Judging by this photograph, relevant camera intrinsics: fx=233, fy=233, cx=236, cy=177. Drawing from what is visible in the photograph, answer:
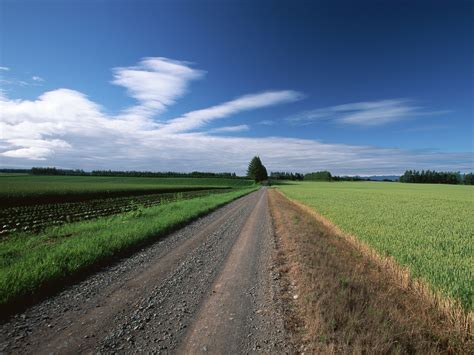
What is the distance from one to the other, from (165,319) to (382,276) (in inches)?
244

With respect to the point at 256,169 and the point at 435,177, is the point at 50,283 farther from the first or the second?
the point at 435,177

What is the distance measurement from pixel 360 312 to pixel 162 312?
Answer: 3.89 meters

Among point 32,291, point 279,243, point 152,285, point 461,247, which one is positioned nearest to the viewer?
point 32,291

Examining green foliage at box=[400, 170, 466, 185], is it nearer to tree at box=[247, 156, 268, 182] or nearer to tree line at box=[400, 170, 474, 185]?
tree line at box=[400, 170, 474, 185]

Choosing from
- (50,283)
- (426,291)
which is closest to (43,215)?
(50,283)

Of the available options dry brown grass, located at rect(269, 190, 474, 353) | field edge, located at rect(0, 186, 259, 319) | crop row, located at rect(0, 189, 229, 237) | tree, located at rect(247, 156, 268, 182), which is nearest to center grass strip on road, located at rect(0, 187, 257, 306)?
field edge, located at rect(0, 186, 259, 319)

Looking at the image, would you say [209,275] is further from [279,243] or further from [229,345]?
[279,243]

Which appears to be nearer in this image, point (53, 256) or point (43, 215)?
point (53, 256)

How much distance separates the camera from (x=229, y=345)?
Result: 12.3ft

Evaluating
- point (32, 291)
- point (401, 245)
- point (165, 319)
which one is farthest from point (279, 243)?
point (32, 291)

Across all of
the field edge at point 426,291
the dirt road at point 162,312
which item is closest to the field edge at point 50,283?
the dirt road at point 162,312

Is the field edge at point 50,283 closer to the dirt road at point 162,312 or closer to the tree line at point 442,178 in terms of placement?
the dirt road at point 162,312

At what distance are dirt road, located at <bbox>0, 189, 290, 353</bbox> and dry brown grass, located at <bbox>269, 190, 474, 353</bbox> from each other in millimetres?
511

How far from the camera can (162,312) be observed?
471cm
